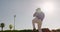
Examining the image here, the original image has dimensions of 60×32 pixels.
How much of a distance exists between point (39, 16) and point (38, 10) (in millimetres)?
465

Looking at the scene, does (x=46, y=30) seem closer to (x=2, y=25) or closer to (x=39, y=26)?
(x=39, y=26)

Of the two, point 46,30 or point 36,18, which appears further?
point 46,30

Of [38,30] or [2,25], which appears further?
[2,25]

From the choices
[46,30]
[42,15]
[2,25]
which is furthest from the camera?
[2,25]

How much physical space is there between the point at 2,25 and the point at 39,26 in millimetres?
70105

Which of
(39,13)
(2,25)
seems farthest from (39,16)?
(2,25)

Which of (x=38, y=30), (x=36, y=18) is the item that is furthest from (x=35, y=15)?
(x=38, y=30)

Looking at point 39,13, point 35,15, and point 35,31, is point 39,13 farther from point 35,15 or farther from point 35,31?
point 35,31

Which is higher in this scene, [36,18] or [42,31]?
[36,18]

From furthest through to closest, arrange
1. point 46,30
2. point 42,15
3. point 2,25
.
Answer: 1. point 2,25
2. point 46,30
3. point 42,15

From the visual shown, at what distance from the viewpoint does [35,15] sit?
14.3 metres

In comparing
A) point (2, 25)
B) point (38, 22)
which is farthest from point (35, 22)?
point (2, 25)

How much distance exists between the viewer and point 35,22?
14438 mm

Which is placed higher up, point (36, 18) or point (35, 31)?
point (36, 18)
